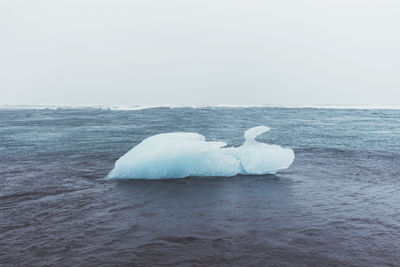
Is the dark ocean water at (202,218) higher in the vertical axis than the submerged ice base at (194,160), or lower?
lower

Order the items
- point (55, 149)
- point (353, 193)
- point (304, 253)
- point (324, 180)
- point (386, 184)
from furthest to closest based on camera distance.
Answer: point (55, 149) → point (324, 180) → point (386, 184) → point (353, 193) → point (304, 253)

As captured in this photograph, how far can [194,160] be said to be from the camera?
8586 millimetres

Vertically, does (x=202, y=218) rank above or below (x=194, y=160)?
below

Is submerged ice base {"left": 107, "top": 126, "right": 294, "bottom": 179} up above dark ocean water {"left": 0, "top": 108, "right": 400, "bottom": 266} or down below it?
above

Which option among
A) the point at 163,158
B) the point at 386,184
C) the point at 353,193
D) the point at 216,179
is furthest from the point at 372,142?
the point at 163,158

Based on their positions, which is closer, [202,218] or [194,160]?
[202,218]

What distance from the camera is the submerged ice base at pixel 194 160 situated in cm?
836

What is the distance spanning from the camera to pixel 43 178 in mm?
8203

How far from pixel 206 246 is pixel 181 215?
4.54 feet

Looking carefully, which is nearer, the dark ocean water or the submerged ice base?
the dark ocean water

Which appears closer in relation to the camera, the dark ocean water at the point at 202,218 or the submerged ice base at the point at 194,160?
the dark ocean water at the point at 202,218

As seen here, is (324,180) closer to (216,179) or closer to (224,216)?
(216,179)

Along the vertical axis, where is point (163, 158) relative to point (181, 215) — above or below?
above

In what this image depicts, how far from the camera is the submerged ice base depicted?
836cm
